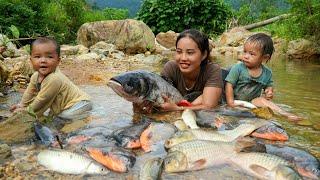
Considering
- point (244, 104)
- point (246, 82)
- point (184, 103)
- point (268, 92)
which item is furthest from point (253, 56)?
point (184, 103)

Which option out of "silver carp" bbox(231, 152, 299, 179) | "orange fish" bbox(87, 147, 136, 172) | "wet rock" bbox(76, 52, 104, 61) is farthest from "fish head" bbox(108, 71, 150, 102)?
"wet rock" bbox(76, 52, 104, 61)

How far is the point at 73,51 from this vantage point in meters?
16.7

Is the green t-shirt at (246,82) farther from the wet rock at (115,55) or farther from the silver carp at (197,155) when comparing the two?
the wet rock at (115,55)

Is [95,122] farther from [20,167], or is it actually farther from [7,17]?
[7,17]

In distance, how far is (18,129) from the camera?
13.6 ft

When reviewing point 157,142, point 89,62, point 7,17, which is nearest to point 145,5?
point 7,17

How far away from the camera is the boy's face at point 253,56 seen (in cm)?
600

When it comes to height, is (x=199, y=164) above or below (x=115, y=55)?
below

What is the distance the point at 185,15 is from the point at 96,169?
24.4 m

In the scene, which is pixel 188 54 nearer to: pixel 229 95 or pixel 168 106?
pixel 168 106

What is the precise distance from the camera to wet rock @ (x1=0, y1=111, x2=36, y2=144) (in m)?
4.02

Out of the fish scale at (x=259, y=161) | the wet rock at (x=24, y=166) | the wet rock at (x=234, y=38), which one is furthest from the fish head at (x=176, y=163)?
the wet rock at (x=234, y=38)

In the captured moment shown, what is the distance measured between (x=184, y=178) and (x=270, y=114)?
2836mm

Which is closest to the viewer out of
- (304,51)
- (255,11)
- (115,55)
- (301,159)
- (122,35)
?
(301,159)
